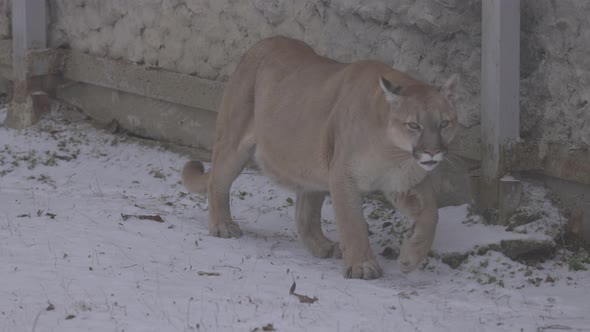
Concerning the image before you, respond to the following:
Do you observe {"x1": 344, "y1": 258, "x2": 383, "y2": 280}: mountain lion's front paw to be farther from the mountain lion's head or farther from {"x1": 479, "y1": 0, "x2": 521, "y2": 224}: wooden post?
{"x1": 479, "y1": 0, "x2": 521, "y2": 224}: wooden post

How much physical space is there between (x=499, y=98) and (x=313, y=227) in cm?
139

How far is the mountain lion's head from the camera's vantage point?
18.1 feet

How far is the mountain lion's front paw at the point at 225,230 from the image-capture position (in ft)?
22.4

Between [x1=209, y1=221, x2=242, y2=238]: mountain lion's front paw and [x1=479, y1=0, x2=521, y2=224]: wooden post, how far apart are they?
5.29 ft

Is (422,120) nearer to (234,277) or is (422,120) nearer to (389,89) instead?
(389,89)

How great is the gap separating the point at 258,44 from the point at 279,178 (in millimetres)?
990

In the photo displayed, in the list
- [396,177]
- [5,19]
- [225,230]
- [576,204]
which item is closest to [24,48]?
[5,19]

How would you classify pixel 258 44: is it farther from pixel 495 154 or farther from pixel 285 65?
pixel 495 154

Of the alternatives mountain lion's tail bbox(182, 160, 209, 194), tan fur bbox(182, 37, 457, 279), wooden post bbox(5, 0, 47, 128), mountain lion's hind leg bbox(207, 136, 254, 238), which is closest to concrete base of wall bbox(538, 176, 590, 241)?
tan fur bbox(182, 37, 457, 279)

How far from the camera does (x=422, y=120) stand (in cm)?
559

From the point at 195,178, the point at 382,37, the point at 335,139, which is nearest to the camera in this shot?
the point at 335,139

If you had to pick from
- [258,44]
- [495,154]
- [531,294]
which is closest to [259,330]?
[531,294]

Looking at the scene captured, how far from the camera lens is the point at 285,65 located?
669cm

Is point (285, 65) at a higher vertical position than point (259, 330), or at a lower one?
higher
